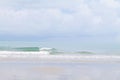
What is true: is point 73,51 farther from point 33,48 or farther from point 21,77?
→ point 21,77

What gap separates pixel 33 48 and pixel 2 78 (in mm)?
20481

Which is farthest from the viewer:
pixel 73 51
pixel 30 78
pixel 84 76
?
pixel 73 51

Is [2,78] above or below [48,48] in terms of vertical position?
below

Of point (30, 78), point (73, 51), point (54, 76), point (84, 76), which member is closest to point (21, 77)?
point (30, 78)

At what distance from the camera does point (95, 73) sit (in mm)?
16219

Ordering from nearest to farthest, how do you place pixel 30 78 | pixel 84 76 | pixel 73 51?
pixel 30 78 → pixel 84 76 → pixel 73 51

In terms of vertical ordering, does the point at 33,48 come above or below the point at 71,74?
above

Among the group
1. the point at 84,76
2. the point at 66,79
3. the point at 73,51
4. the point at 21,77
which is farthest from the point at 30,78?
the point at 73,51

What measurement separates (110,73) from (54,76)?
2.51m

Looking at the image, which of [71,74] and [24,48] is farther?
[24,48]

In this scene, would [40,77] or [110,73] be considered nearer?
[40,77]

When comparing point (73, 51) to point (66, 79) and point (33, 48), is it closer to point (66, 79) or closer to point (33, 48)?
point (33, 48)

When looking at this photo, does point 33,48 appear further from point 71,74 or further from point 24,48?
point 71,74

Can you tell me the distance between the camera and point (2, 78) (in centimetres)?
1425
